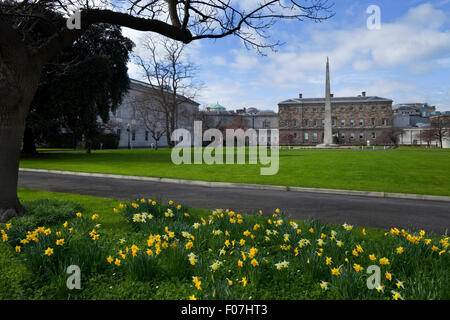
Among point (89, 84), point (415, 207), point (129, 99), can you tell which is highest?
point (129, 99)

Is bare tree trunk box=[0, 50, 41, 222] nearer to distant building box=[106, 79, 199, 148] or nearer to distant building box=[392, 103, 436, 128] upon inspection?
distant building box=[106, 79, 199, 148]

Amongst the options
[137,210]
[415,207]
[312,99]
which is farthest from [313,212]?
[312,99]

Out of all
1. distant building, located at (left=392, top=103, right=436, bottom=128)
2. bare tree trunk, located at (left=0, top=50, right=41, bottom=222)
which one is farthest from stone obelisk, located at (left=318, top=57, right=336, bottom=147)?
distant building, located at (left=392, top=103, right=436, bottom=128)

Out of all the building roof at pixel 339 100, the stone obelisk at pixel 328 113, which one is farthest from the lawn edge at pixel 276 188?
the building roof at pixel 339 100

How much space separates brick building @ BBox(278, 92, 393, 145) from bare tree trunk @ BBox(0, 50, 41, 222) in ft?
312

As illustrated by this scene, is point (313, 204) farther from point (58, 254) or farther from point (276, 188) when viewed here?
point (58, 254)

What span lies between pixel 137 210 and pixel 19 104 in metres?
3.17

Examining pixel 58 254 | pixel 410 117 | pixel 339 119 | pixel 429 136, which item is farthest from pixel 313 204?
pixel 410 117

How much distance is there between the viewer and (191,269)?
143 inches

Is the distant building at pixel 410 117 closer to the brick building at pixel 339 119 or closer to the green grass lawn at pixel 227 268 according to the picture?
the brick building at pixel 339 119

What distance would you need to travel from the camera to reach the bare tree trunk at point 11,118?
577 cm
